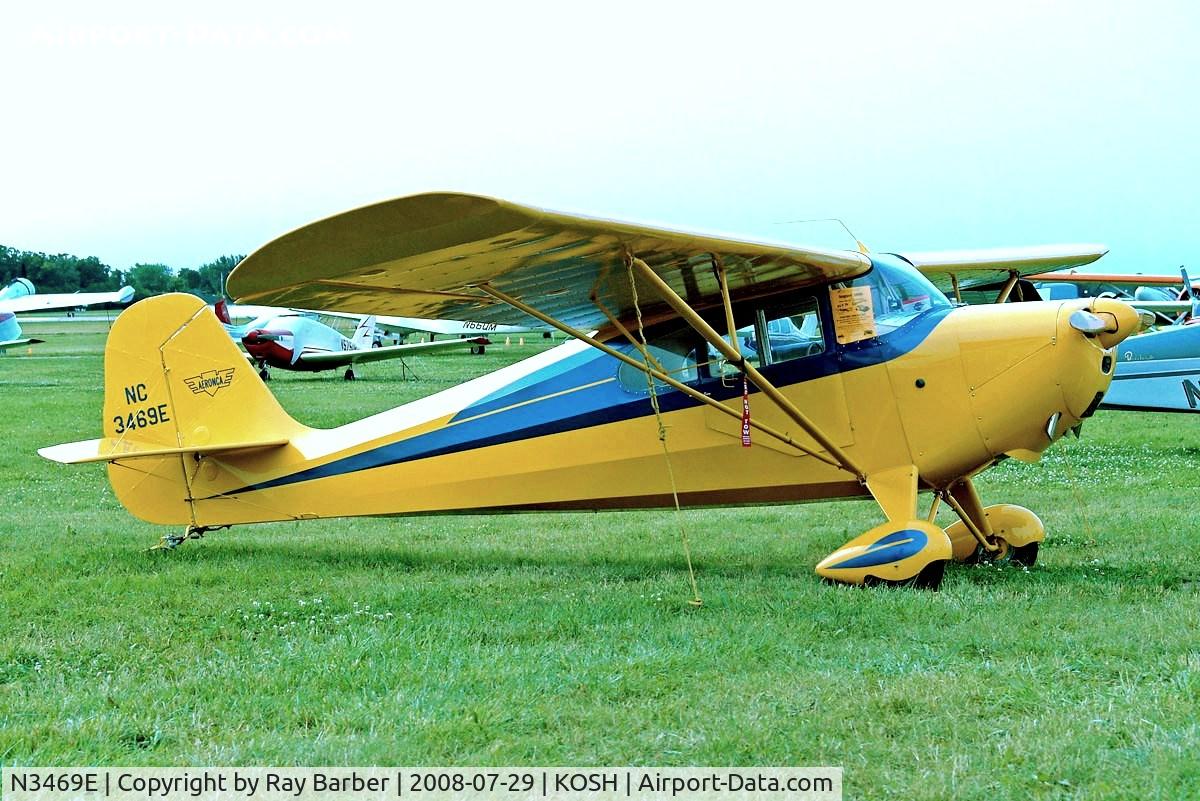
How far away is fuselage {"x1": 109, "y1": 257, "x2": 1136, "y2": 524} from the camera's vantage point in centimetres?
703

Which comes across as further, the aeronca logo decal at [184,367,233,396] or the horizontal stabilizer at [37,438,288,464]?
the aeronca logo decal at [184,367,233,396]

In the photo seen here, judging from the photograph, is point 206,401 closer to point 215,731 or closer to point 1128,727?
point 215,731

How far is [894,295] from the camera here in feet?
24.3

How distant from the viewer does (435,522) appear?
1153 centimetres

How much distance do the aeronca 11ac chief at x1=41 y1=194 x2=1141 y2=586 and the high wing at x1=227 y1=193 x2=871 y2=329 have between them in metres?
0.02

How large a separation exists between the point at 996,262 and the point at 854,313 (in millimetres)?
2708

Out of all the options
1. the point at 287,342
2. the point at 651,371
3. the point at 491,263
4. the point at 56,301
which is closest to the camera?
the point at 491,263

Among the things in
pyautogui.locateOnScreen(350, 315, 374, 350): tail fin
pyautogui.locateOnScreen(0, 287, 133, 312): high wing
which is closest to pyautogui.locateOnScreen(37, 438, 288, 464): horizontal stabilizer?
pyautogui.locateOnScreen(350, 315, 374, 350): tail fin

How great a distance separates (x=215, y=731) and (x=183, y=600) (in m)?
2.70

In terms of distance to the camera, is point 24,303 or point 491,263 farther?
point 24,303

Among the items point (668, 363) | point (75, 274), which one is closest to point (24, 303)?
point (668, 363)

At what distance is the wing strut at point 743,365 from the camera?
6.39 metres

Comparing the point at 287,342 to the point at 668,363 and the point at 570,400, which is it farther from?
the point at 668,363

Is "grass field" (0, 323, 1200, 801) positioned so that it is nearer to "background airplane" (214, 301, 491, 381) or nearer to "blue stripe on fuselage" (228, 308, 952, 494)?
"blue stripe on fuselage" (228, 308, 952, 494)
